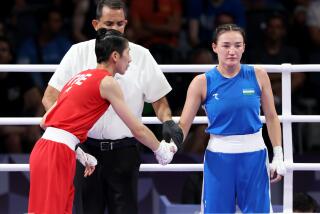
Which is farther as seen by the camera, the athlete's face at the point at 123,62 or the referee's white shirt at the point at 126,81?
the referee's white shirt at the point at 126,81

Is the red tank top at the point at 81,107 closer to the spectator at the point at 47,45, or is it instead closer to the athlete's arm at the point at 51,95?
the athlete's arm at the point at 51,95

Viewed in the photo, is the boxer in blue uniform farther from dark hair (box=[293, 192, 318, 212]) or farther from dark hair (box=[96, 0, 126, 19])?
dark hair (box=[293, 192, 318, 212])

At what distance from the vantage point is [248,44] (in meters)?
9.48

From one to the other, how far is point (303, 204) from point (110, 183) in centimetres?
141

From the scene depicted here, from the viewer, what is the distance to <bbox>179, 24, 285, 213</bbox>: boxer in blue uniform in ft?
18.2

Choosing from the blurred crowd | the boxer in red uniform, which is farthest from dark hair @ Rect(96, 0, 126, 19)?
the blurred crowd

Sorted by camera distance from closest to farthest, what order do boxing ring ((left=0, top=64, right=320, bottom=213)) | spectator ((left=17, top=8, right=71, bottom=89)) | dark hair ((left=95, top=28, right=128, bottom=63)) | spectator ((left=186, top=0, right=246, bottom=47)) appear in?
dark hair ((left=95, top=28, right=128, bottom=63)) < boxing ring ((left=0, top=64, right=320, bottom=213)) < spectator ((left=17, top=8, right=71, bottom=89)) < spectator ((left=186, top=0, right=246, bottom=47))

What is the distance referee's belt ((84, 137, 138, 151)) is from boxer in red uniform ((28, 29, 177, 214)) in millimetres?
257

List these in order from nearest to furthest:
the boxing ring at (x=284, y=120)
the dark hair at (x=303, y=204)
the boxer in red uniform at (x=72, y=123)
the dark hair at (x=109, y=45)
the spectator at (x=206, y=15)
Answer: the boxer in red uniform at (x=72, y=123), the dark hair at (x=109, y=45), the boxing ring at (x=284, y=120), the dark hair at (x=303, y=204), the spectator at (x=206, y=15)

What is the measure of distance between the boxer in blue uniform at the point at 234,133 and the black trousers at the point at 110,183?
41 centimetres

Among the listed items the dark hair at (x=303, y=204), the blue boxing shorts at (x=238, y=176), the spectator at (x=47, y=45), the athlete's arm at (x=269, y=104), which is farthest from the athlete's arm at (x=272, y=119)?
the spectator at (x=47, y=45)

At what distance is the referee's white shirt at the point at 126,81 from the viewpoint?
5695mm

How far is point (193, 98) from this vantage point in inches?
224

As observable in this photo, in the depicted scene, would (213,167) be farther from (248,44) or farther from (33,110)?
(248,44)
